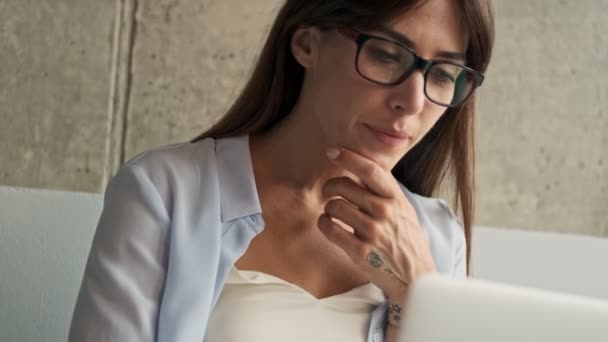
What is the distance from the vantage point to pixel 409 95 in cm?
108

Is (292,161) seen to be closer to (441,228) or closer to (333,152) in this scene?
(333,152)

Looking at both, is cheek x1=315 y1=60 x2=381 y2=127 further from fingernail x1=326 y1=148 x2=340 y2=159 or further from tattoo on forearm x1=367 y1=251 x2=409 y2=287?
tattoo on forearm x1=367 y1=251 x2=409 y2=287

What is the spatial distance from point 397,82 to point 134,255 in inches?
17.4

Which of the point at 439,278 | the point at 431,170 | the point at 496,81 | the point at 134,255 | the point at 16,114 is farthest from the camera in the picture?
the point at 496,81

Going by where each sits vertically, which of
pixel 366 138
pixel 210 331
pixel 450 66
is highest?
pixel 450 66

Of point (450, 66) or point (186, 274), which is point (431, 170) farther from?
point (186, 274)

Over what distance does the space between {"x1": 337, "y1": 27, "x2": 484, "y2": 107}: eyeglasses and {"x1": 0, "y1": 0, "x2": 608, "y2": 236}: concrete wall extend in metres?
0.69

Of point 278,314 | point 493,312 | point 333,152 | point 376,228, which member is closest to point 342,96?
point 333,152

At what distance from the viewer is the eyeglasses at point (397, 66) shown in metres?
1.06

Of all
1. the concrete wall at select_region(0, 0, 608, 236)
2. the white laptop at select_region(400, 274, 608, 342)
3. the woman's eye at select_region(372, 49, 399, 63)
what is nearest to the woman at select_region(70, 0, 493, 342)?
the woman's eye at select_region(372, 49, 399, 63)

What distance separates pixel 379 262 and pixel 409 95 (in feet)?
0.85

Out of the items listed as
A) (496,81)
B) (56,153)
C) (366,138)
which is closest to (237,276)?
(366,138)

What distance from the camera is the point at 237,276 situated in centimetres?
115

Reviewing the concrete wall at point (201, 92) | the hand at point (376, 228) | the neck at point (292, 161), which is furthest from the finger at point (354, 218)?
the concrete wall at point (201, 92)
